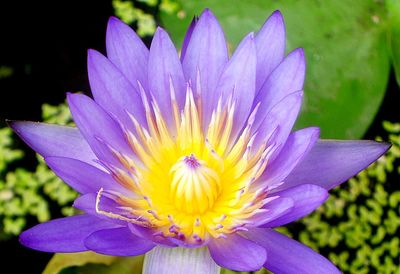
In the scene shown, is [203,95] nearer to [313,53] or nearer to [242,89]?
[242,89]

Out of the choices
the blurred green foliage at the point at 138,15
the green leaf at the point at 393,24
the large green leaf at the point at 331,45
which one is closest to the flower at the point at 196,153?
the large green leaf at the point at 331,45

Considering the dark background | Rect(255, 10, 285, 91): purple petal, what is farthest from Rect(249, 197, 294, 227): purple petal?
the dark background

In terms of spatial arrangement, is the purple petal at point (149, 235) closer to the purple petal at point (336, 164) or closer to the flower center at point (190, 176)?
the flower center at point (190, 176)

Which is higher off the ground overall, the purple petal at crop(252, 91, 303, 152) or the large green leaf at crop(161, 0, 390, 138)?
the large green leaf at crop(161, 0, 390, 138)

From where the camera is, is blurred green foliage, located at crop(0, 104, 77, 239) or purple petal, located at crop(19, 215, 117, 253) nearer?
purple petal, located at crop(19, 215, 117, 253)

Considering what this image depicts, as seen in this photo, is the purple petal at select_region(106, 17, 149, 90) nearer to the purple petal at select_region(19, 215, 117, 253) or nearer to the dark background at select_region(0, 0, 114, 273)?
the purple petal at select_region(19, 215, 117, 253)

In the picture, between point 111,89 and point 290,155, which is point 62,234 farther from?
point 290,155

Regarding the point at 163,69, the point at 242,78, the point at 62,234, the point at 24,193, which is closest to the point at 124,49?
the point at 163,69
